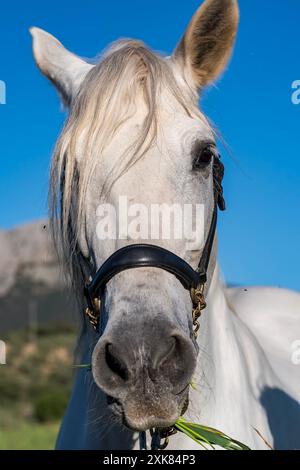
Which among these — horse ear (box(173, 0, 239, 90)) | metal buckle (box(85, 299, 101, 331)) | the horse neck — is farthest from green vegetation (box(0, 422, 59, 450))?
horse ear (box(173, 0, 239, 90))

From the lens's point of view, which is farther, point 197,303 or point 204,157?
point 204,157

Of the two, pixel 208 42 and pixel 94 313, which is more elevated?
pixel 208 42

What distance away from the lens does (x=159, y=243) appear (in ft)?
9.77

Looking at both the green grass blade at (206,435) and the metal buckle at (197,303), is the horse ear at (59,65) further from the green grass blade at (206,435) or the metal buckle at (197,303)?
the green grass blade at (206,435)

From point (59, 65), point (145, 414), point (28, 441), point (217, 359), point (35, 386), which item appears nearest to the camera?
point (145, 414)

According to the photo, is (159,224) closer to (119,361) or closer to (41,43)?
(119,361)

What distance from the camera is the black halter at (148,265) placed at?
2869 millimetres

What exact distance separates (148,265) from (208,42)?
1430 mm

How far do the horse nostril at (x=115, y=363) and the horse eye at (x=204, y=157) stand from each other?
39.6 inches

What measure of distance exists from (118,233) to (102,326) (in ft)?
1.31

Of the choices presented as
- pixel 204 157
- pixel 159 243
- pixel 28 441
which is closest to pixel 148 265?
pixel 159 243

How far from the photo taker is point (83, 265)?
3.27 m

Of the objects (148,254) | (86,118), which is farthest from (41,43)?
(148,254)

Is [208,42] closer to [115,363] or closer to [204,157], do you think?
[204,157]
